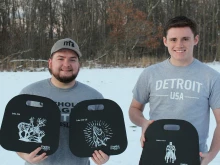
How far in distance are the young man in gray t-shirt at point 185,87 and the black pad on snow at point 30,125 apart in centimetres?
54

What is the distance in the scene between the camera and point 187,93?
6.54 feet

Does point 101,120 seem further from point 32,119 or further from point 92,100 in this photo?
point 32,119

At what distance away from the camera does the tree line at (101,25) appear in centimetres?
2408

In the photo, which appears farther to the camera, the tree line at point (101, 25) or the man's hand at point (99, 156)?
the tree line at point (101, 25)

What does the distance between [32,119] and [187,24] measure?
1.07m

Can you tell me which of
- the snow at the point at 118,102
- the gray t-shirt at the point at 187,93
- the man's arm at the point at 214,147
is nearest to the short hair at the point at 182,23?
the gray t-shirt at the point at 187,93

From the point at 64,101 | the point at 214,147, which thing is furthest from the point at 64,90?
the point at 214,147

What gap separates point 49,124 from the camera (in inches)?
Result: 76.2

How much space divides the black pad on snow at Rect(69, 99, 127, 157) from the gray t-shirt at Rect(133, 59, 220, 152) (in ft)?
0.90

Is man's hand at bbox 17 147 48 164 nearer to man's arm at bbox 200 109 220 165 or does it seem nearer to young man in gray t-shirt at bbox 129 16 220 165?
young man in gray t-shirt at bbox 129 16 220 165

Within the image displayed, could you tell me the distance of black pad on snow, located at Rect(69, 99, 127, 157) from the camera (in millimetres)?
1940

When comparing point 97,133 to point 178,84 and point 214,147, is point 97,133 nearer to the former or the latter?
point 178,84

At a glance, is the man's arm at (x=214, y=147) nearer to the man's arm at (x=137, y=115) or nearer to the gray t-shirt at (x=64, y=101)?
the man's arm at (x=137, y=115)

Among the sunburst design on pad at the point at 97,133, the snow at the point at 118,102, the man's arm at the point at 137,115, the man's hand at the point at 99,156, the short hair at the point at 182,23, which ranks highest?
the short hair at the point at 182,23
